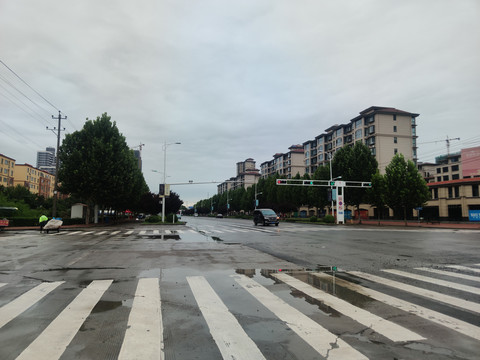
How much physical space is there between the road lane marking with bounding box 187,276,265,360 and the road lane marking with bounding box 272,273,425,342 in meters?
1.74

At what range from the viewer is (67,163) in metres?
34.4

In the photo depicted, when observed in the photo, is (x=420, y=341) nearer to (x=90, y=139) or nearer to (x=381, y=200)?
(x=90, y=139)

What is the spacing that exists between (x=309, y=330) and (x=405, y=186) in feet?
138

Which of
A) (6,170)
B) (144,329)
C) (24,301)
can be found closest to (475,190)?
(144,329)

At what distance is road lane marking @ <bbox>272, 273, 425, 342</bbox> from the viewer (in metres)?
3.91

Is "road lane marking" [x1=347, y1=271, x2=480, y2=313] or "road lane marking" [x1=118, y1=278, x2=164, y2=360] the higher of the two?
"road lane marking" [x1=118, y1=278, x2=164, y2=360]

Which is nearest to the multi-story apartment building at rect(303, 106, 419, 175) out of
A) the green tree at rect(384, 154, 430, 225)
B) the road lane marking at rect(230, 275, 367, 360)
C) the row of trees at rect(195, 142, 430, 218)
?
the row of trees at rect(195, 142, 430, 218)

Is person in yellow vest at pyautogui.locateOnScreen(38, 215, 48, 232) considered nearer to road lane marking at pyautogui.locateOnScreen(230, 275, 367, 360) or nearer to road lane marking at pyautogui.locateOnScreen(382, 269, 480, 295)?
road lane marking at pyautogui.locateOnScreen(230, 275, 367, 360)

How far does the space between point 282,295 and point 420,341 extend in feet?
8.25

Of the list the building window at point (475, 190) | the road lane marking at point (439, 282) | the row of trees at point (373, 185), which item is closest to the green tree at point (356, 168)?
the row of trees at point (373, 185)

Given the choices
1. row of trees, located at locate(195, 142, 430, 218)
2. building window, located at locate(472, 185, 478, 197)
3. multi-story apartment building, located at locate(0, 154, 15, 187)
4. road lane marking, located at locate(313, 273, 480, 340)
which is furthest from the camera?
multi-story apartment building, located at locate(0, 154, 15, 187)

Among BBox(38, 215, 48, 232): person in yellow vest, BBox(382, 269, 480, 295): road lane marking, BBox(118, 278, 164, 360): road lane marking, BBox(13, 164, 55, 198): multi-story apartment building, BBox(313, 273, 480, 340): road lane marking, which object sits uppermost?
BBox(13, 164, 55, 198): multi-story apartment building

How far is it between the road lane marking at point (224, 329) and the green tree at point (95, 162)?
31799mm

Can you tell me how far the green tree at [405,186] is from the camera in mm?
40312
